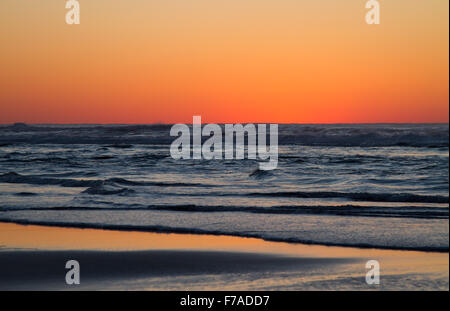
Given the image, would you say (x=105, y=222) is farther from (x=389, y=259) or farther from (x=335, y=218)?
(x=389, y=259)

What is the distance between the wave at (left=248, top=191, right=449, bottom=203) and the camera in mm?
13110

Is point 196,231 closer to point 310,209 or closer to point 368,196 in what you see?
point 310,209

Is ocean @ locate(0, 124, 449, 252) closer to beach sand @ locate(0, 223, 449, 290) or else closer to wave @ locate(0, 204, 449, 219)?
wave @ locate(0, 204, 449, 219)

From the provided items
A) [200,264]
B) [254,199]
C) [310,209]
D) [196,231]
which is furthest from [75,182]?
[200,264]

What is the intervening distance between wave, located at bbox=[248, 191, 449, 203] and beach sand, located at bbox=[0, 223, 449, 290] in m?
5.43

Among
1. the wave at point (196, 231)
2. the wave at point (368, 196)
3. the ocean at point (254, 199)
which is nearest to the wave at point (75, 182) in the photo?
the ocean at point (254, 199)

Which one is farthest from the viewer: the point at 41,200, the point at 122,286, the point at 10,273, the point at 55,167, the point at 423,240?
the point at 55,167

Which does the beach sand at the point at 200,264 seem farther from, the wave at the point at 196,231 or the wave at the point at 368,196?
the wave at the point at 368,196

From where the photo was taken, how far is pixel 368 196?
13.8 meters

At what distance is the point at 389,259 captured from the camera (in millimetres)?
7383

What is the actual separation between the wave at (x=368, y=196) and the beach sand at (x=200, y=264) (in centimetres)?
543

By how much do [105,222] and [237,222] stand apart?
2.54m

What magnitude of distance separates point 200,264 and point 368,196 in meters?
7.46
